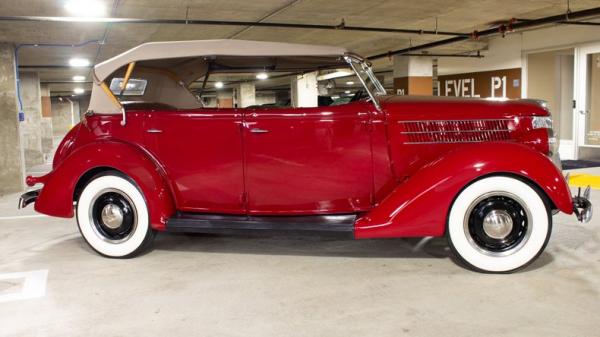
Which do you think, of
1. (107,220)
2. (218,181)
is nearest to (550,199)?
(218,181)

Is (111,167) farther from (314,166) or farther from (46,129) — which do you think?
(46,129)

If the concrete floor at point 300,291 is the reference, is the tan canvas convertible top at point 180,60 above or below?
above

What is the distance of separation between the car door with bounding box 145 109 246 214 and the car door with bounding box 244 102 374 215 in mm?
117

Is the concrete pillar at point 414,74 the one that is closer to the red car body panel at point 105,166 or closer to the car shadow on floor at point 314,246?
the car shadow on floor at point 314,246

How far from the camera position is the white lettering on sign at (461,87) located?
14195mm

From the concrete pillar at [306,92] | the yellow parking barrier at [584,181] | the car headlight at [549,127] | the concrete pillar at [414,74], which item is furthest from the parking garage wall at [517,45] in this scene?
the concrete pillar at [306,92]

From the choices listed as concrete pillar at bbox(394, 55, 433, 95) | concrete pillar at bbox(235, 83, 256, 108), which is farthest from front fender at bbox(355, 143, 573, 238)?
concrete pillar at bbox(394, 55, 433, 95)

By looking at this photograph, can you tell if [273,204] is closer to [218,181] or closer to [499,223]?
[218,181]

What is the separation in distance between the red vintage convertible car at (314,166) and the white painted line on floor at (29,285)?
485mm

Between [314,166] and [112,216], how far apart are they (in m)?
1.67

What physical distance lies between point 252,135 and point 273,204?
55cm

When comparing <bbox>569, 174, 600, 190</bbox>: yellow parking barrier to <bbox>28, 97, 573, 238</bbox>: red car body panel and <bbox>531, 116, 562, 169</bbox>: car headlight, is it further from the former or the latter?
<bbox>28, 97, 573, 238</bbox>: red car body panel

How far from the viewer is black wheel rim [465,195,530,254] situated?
3268 mm

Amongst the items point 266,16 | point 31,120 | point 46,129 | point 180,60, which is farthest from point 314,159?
point 46,129
